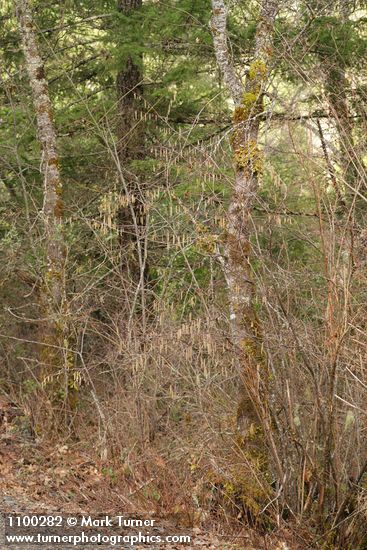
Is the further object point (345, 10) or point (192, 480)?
point (345, 10)

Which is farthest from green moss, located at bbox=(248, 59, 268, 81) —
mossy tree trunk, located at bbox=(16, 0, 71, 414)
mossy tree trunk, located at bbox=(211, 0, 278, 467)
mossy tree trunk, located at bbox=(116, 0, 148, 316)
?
mossy tree trunk, located at bbox=(116, 0, 148, 316)

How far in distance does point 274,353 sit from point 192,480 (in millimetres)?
1845

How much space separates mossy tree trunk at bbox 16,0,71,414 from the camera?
1342cm

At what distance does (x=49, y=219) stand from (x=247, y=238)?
17.1ft

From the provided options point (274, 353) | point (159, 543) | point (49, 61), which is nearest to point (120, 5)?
point (49, 61)

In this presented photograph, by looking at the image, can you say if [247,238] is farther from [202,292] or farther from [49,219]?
[49,219]

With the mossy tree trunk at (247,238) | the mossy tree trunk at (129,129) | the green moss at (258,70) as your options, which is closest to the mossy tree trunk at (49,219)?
the mossy tree trunk at (129,129)

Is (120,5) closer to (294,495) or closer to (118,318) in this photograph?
(118,318)

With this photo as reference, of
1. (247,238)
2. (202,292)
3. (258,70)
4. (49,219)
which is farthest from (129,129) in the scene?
(247,238)

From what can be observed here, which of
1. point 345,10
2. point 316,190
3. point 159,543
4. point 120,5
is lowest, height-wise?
point 159,543

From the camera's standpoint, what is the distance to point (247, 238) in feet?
29.8

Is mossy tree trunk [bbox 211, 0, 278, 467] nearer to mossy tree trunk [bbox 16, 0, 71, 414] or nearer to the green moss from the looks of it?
the green moss

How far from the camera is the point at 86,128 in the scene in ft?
51.9

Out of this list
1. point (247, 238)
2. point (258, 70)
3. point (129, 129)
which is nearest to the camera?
point (247, 238)
